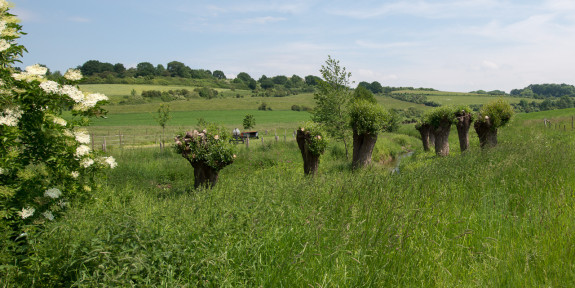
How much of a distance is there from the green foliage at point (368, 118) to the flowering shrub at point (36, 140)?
34.7 ft

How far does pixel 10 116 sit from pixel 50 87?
48 centimetres

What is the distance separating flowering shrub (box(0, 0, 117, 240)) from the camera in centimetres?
356

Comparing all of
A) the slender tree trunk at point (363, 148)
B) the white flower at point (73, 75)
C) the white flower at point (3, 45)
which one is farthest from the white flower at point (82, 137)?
the slender tree trunk at point (363, 148)

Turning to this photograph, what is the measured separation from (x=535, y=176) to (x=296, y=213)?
179 inches

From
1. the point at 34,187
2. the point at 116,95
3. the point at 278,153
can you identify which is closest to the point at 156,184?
the point at 278,153

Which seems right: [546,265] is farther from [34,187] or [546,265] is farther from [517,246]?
[34,187]

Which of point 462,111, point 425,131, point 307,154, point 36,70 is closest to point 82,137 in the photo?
point 36,70

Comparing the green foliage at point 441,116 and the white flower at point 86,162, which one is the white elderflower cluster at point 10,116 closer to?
the white flower at point 86,162

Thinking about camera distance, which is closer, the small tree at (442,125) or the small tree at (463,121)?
the small tree at (463,121)

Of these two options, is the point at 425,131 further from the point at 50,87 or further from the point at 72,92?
the point at 50,87

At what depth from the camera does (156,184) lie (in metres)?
13.3

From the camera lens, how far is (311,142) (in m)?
11.3

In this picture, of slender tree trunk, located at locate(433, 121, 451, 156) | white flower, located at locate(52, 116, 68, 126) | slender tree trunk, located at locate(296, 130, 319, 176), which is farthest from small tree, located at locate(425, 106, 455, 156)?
white flower, located at locate(52, 116, 68, 126)

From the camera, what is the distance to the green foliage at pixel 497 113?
1720cm
